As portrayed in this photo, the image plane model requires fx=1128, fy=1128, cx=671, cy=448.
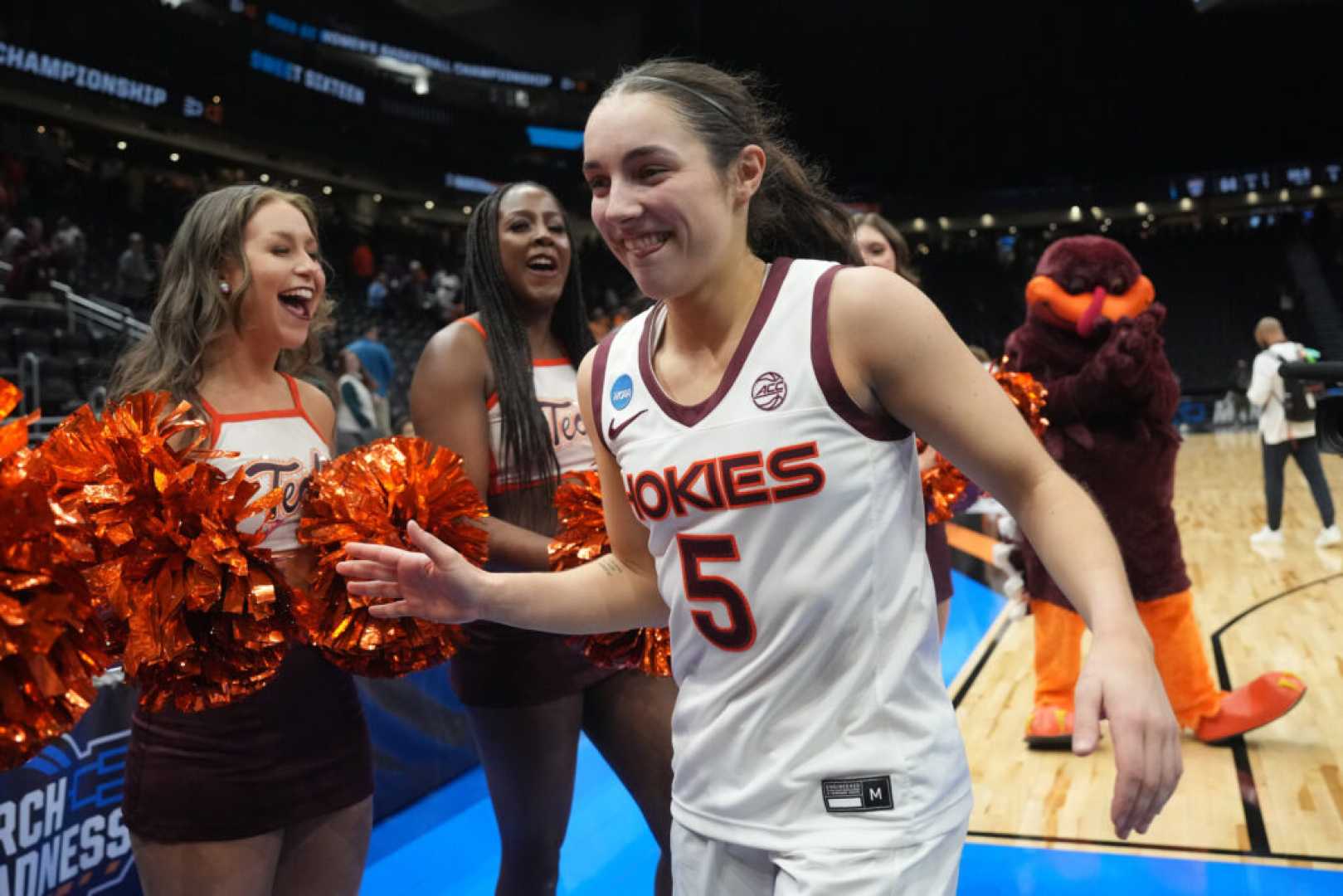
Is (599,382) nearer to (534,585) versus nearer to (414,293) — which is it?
(534,585)

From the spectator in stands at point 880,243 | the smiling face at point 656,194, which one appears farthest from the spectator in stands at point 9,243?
the smiling face at point 656,194

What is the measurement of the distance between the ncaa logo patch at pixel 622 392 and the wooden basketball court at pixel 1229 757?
2392 mm

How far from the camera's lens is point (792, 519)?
1190 millimetres

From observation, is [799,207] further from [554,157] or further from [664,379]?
[554,157]

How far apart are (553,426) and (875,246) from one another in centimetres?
128

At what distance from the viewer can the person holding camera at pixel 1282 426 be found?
7004 mm

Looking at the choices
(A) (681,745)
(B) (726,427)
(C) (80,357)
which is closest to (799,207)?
(B) (726,427)

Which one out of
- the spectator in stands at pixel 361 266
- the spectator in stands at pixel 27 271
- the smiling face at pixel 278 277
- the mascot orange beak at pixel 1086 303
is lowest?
the smiling face at pixel 278 277

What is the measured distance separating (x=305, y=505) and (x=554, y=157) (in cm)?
2396

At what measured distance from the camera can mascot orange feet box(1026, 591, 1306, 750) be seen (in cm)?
361

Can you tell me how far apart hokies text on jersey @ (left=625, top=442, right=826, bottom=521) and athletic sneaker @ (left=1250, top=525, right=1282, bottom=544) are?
7522 millimetres

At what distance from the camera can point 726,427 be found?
1217 millimetres

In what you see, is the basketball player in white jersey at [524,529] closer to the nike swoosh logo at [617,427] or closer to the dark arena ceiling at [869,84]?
the nike swoosh logo at [617,427]

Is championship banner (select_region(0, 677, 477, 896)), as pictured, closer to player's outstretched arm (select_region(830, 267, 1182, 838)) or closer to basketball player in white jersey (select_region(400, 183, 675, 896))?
basketball player in white jersey (select_region(400, 183, 675, 896))
